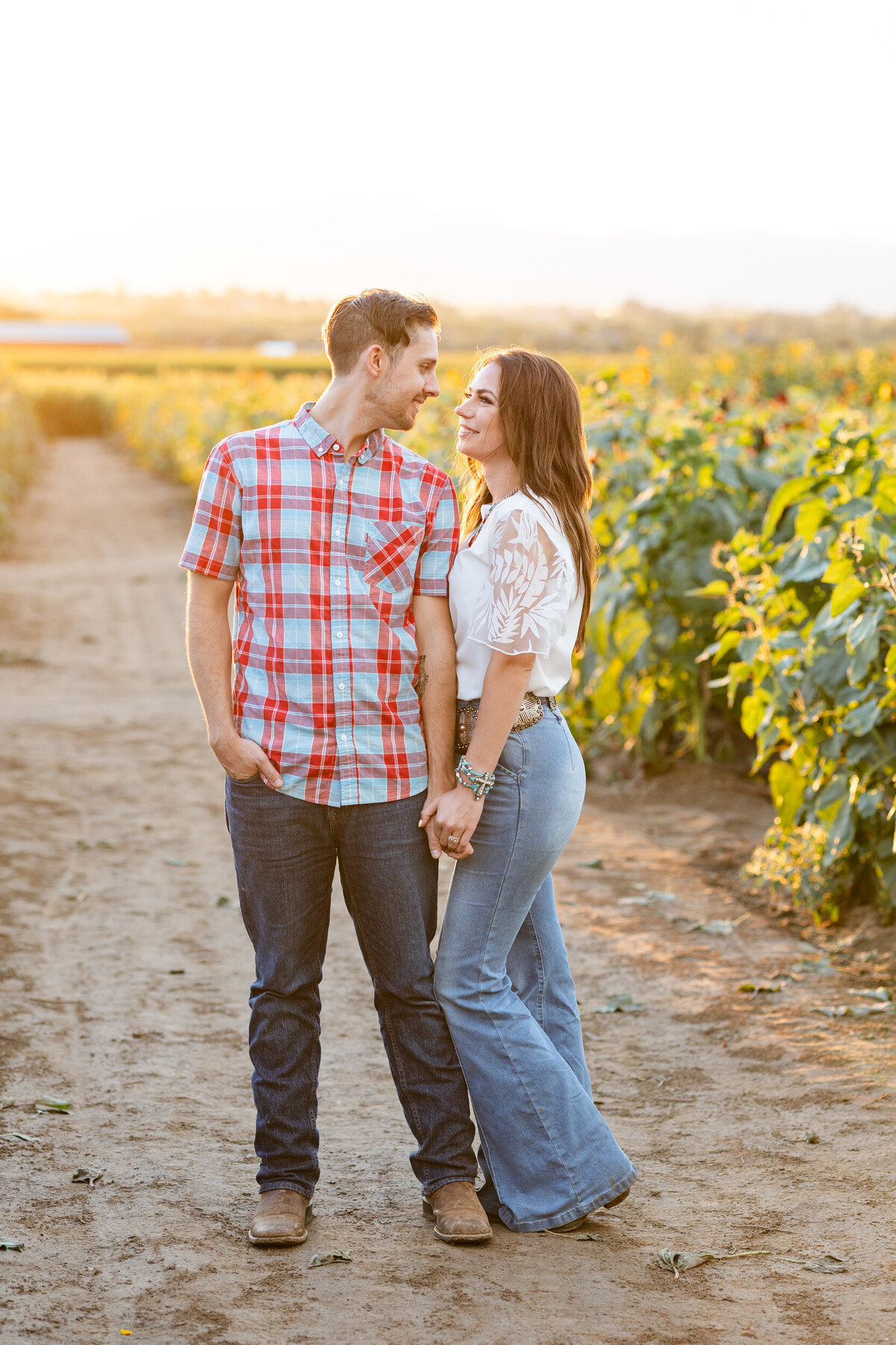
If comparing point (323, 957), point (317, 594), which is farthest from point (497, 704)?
point (323, 957)

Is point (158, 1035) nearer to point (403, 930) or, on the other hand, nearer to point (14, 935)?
point (14, 935)

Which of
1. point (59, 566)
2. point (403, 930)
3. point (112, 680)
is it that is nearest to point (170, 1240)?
point (403, 930)

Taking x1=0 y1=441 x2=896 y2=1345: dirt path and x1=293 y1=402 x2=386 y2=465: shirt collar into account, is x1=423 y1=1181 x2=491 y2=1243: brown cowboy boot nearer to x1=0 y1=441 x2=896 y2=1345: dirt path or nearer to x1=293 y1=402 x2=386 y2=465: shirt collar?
x1=0 y1=441 x2=896 y2=1345: dirt path

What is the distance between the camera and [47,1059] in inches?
147

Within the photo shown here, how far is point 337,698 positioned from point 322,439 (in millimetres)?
488

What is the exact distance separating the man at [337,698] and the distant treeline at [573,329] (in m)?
1.43

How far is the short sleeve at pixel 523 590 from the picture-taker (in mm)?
2564

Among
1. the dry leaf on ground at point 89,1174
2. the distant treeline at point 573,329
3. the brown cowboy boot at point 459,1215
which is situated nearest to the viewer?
the brown cowboy boot at point 459,1215

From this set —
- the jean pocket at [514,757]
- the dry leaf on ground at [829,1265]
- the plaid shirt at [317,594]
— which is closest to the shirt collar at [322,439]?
the plaid shirt at [317,594]

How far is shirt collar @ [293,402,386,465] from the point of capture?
2.64 meters

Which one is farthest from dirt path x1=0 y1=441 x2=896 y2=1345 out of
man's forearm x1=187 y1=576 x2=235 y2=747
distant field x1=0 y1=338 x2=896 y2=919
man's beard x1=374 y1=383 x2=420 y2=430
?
man's beard x1=374 y1=383 x2=420 y2=430

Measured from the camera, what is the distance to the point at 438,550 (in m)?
2.71

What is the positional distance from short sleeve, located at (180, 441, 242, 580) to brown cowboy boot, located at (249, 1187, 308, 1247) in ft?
4.07

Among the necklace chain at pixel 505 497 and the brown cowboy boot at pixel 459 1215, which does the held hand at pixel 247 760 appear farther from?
the brown cowboy boot at pixel 459 1215
